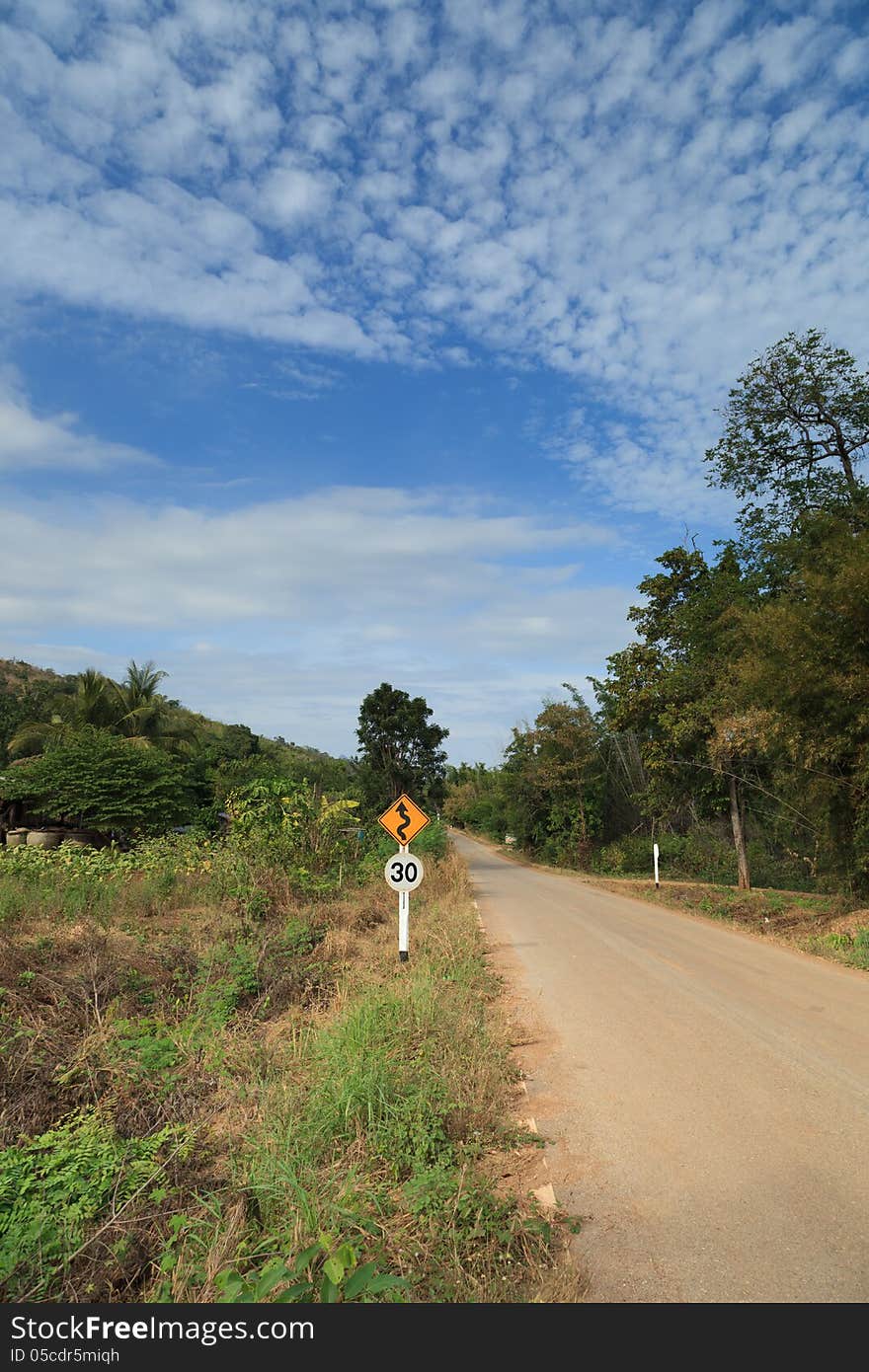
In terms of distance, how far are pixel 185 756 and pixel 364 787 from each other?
31.5 feet

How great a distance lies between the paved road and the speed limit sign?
6.23 feet

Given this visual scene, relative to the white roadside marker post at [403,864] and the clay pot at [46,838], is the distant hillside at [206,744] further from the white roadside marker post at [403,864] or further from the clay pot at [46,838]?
the white roadside marker post at [403,864]

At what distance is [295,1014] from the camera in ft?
25.0

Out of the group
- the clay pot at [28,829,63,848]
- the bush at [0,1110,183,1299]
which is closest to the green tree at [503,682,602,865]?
the clay pot at [28,829,63,848]

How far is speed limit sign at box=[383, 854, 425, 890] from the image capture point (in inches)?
398

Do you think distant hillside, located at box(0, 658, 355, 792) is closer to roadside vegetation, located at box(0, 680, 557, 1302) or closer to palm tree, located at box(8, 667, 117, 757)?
palm tree, located at box(8, 667, 117, 757)

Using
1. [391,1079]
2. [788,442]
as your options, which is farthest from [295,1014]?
[788,442]

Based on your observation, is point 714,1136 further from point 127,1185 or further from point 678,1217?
point 127,1185

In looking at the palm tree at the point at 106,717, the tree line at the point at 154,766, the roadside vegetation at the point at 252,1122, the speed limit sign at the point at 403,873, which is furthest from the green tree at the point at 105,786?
the speed limit sign at the point at 403,873

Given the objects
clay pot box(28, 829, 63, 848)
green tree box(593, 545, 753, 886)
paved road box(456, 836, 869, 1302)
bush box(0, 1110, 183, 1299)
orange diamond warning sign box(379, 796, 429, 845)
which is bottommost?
bush box(0, 1110, 183, 1299)

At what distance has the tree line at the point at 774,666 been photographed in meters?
13.0

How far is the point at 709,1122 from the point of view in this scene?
514 centimetres

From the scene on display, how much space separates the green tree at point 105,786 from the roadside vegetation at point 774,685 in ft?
51.2
